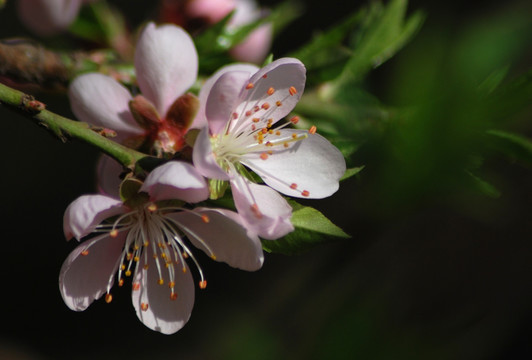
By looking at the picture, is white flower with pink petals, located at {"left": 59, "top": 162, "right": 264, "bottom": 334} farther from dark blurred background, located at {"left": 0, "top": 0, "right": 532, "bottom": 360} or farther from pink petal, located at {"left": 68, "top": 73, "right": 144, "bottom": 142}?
dark blurred background, located at {"left": 0, "top": 0, "right": 532, "bottom": 360}

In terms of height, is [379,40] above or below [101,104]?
below

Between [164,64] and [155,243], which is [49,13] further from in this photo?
[155,243]

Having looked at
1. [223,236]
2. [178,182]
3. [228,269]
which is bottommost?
[228,269]

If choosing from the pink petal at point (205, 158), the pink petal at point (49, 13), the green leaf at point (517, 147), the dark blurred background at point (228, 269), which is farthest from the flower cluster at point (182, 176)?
the dark blurred background at point (228, 269)

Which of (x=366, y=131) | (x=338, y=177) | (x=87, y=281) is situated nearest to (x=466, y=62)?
(x=366, y=131)

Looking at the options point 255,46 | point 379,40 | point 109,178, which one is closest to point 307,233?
point 109,178

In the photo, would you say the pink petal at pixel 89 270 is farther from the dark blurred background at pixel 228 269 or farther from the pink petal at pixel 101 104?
the dark blurred background at pixel 228 269
